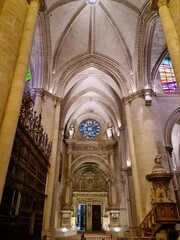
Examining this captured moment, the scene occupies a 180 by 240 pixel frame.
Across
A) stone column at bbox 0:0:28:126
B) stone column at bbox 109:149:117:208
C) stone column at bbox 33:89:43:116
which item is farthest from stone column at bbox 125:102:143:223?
stone column at bbox 109:149:117:208

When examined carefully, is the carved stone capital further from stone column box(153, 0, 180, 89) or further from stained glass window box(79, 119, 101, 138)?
stained glass window box(79, 119, 101, 138)

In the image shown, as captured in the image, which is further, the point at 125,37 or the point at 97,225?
the point at 97,225

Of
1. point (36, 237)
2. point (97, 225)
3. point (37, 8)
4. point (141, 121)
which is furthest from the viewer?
point (97, 225)

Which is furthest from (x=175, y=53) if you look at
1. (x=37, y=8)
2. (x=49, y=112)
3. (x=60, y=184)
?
(x=60, y=184)

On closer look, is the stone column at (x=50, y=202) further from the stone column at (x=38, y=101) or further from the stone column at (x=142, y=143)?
the stone column at (x=142, y=143)

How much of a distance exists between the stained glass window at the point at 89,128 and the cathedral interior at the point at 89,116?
0.11m

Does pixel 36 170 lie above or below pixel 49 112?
below

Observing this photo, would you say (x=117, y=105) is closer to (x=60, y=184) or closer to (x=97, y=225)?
(x=60, y=184)

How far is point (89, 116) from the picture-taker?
21.0m

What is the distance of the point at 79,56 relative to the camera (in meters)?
13.1

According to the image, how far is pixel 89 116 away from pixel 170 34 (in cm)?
1597

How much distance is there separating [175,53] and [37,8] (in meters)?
4.31

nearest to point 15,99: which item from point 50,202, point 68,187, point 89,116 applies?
point 50,202

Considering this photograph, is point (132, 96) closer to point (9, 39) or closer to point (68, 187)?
point (9, 39)
